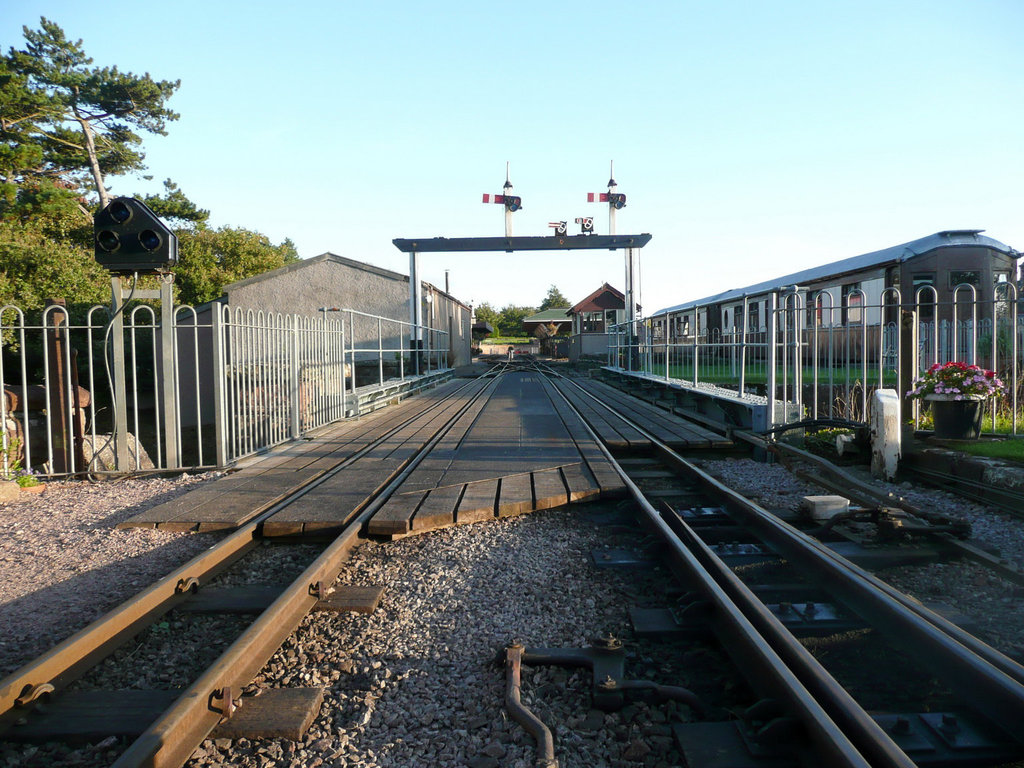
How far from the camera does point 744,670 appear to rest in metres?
2.36

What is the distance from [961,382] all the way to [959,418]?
0.32 m

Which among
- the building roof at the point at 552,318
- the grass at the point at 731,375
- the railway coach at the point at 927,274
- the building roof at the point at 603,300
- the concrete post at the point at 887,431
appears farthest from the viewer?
the building roof at the point at 552,318

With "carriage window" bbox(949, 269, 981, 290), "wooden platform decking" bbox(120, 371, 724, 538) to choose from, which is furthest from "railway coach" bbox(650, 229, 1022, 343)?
"wooden platform decking" bbox(120, 371, 724, 538)

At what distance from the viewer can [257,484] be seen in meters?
5.43

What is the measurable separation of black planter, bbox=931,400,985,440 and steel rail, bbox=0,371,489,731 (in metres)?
5.79

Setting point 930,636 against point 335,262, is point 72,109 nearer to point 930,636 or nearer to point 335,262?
point 335,262

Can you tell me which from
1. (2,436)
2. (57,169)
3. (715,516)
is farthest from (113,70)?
(715,516)

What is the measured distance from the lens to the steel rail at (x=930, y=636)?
6.63ft

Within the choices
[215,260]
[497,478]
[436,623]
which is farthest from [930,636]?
[215,260]

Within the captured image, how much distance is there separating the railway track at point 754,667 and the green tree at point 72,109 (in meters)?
Answer: 24.7

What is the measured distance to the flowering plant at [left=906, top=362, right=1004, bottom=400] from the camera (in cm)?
595

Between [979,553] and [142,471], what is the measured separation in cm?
647

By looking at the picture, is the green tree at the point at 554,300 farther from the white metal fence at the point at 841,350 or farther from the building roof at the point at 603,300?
the white metal fence at the point at 841,350

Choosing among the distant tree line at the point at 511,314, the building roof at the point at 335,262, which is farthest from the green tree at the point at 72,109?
the distant tree line at the point at 511,314
